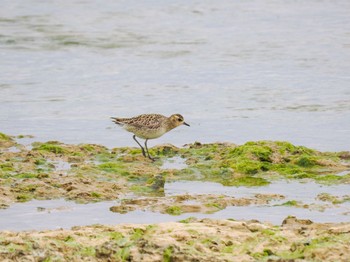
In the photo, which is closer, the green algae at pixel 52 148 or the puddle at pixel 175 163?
the puddle at pixel 175 163

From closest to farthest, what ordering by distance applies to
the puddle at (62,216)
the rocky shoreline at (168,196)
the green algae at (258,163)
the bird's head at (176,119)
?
1. the rocky shoreline at (168,196)
2. the puddle at (62,216)
3. the green algae at (258,163)
4. the bird's head at (176,119)

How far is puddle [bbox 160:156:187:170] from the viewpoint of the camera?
13477mm

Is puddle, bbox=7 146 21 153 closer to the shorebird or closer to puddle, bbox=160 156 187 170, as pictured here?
Answer: the shorebird

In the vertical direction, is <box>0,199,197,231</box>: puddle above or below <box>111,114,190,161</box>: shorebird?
above

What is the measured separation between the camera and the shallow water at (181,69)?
16750 millimetres

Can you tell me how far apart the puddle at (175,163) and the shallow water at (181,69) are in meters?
1.66

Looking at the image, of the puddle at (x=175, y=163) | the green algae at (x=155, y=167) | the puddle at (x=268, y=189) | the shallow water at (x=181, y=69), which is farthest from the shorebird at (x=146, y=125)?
the puddle at (x=268, y=189)

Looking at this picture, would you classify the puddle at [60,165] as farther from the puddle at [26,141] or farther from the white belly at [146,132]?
the white belly at [146,132]

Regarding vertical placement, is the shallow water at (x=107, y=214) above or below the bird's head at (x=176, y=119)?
above

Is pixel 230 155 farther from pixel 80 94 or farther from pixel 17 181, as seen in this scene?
pixel 80 94

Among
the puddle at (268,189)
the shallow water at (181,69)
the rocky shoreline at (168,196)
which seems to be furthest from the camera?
the shallow water at (181,69)

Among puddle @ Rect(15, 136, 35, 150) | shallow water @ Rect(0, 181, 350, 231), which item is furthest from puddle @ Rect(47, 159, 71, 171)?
shallow water @ Rect(0, 181, 350, 231)

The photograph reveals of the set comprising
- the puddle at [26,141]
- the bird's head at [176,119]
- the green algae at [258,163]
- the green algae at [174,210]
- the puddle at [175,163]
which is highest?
the green algae at [174,210]

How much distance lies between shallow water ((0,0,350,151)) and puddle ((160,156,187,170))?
1655 millimetres
